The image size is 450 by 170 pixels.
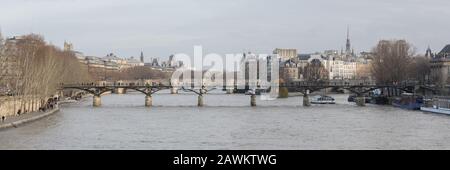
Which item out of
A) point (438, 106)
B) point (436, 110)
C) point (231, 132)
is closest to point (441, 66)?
point (438, 106)

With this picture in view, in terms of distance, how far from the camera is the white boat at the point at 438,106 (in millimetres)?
44031

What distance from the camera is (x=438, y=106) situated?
4575cm

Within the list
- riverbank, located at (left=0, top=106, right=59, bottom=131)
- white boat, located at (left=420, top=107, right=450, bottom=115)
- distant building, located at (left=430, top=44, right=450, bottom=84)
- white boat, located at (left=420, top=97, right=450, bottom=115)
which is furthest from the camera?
distant building, located at (left=430, top=44, right=450, bottom=84)

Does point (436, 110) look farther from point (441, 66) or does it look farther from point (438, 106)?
point (441, 66)

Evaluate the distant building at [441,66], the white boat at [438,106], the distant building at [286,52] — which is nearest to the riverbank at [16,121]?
the white boat at [438,106]

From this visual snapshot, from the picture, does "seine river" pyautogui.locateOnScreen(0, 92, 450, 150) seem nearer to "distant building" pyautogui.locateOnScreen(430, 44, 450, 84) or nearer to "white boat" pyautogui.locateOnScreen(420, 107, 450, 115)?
"white boat" pyautogui.locateOnScreen(420, 107, 450, 115)

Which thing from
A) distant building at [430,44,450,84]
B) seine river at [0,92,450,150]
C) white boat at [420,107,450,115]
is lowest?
seine river at [0,92,450,150]

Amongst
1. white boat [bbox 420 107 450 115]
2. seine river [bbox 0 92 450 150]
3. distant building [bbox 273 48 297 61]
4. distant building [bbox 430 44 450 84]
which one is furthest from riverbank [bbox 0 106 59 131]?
distant building [bbox 273 48 297 61]

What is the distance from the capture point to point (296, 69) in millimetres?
136625

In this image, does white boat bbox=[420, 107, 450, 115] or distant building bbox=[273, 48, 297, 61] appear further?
distant building bbox=[273, 48, 297, 61]

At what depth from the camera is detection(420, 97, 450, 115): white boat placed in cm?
4403

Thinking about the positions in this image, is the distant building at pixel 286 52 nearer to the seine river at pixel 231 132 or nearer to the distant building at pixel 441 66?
the distant building at pixel 441 66

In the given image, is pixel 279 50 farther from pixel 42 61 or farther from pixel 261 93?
pixel 42 61

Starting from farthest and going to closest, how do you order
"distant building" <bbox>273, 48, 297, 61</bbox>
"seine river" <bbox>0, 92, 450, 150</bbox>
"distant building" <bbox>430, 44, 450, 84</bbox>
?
1. "distant building" <bbox>273, 48, 297, 61</bbox>
2. "distant building" <bbox>430, 44, 450, 84</bbox>
3. "seine river" <bbox>0, 92, 450, 150</bbox>
